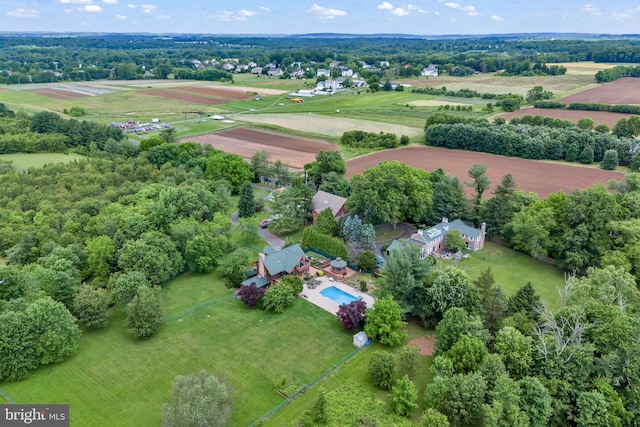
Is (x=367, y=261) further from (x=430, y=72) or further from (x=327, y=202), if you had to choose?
(x=430, y=72)

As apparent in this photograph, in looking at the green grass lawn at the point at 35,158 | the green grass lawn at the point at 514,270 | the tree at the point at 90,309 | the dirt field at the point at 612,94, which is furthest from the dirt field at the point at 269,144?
the dirt field at the point at 612,94

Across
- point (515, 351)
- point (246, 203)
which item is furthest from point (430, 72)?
point (515, 351)

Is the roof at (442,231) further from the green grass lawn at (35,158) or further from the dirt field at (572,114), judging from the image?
the dirt field at (572,114)

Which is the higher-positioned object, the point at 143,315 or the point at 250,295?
the point at 143,315

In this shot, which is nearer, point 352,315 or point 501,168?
point 352,315

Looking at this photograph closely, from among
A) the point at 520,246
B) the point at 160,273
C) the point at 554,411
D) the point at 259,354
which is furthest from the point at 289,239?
the point at 554,411

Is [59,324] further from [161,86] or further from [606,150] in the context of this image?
[161,86]
